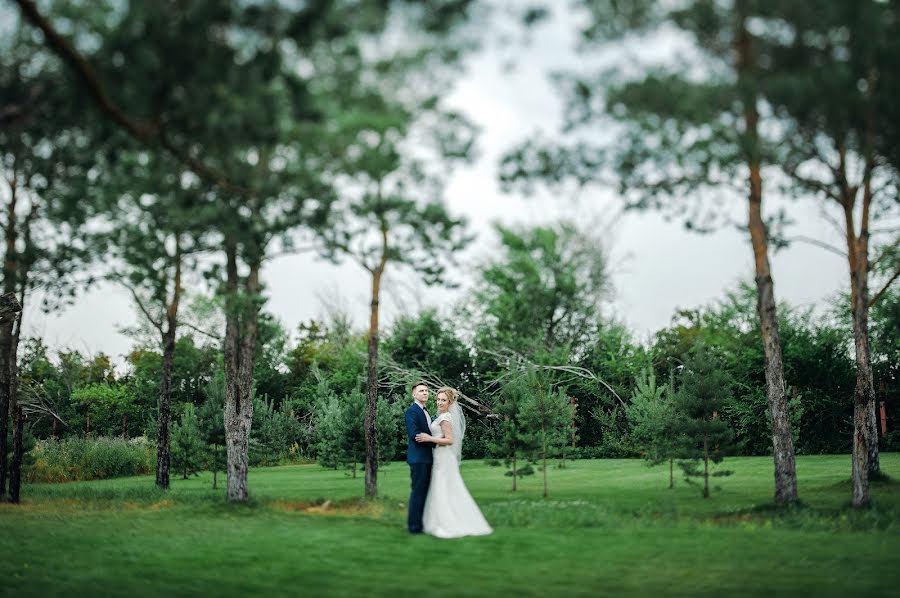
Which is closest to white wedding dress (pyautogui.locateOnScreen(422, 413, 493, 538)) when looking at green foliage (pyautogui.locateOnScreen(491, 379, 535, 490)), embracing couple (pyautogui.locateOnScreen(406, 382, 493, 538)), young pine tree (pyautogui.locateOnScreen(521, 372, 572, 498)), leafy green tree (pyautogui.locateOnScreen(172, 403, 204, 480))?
embracing couple (pyautogui.locateOnScreen(406, 382, 493, 538))

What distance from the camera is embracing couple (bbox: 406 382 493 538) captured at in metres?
11.5

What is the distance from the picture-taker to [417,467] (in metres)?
11.7

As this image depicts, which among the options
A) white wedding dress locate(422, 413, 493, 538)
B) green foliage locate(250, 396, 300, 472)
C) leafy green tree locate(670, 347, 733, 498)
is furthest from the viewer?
green foliage locate(250, 396, 300, 472)

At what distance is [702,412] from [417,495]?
9.10 metres

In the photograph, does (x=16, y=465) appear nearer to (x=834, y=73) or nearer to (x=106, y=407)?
(x=834, y=73)

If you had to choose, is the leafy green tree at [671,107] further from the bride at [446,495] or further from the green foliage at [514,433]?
the green foliage at [514,433]

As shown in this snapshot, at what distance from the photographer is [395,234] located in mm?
17547

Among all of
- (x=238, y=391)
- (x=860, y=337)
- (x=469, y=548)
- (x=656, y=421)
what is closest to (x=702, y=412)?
(x=656, y=421)

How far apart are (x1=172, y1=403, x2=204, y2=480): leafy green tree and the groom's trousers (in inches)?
592

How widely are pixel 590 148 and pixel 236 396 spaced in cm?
974

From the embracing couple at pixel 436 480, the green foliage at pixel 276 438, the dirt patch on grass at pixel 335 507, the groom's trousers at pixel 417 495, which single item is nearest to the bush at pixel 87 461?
the green foliage at pixel 276 438

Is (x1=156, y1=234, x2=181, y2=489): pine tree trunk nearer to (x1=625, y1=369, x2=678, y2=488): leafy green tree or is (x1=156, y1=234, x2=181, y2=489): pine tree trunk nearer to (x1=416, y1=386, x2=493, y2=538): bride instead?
(x1=416, y1=386, x2=493, y2=538): bride

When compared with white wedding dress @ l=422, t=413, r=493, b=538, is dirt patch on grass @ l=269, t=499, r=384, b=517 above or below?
below

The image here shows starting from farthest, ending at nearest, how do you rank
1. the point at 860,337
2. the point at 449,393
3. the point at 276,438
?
the point at 276,438, the point at 860,337, the point at 449,393
